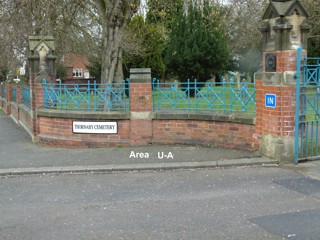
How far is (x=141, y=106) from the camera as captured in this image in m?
9.55

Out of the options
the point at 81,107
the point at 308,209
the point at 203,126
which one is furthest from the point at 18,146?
the point at 308,209

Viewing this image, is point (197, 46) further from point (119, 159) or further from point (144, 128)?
point (119, 159)

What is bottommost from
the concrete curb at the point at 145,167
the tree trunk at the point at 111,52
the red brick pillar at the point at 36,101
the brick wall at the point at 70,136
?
the concrete curb at the point at 145,167

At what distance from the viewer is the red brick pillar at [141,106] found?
9.49 metres

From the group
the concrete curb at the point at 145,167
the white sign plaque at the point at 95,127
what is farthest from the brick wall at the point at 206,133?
the white sign plaque at the point at 95,127

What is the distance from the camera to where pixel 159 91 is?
31.6 ft

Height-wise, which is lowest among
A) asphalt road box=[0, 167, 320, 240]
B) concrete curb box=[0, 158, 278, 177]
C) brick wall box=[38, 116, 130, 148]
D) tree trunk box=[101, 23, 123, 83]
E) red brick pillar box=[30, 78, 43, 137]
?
asphalt road box=[0, 167, 320, 240]

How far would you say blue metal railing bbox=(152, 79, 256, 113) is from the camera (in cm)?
902

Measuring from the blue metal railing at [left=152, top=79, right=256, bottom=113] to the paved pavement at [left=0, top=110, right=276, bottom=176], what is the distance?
3.50 feet

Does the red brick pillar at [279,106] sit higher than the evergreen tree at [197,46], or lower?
lower

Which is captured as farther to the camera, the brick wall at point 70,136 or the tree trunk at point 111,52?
the tree trunk at point 111,52

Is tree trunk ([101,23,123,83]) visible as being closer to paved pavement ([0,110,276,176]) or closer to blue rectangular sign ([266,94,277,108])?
paved pavement ([0,110,276,176])

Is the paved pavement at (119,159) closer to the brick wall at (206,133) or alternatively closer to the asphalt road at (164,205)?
the brick wall at (206,133)

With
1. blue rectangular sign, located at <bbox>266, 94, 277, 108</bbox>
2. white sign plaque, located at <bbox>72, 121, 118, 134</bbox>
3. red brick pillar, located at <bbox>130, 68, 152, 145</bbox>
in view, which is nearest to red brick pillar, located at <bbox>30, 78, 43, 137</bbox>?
white sign plaque, located at <bbox>72, 121, 118, 134</bbox>
